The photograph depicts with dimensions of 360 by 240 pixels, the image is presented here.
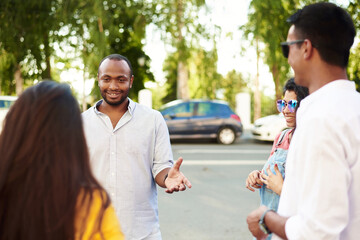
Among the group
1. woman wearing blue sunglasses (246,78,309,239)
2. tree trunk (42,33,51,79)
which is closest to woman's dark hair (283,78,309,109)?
woman wearing blue sunglasses (246,78,309,239)

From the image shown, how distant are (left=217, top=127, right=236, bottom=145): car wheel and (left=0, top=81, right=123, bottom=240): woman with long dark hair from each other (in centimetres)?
1286

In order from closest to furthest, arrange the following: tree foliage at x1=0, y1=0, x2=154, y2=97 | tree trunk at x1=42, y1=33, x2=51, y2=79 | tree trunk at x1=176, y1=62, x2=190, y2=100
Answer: tree foliage at x1=0, y1=0, x2=154, y2=97 → tree trunk at x1=42, y1=33, x2=51, y2=79 → tree trunk at x1=176, y1=62, x2=190, y2=100

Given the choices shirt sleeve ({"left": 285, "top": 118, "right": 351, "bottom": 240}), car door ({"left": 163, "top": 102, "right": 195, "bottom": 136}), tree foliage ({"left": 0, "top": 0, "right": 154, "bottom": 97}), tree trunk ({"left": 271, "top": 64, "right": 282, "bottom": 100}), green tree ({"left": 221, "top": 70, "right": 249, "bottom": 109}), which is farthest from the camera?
green tree ({"left": 221, "top": 70, "right": 249, "bottom": 109})

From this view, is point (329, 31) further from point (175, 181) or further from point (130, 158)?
point (130, 158)

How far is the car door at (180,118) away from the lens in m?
13.4

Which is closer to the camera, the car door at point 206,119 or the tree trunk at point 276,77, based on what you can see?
the car door at point 206,119

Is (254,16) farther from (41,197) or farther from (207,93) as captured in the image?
(41,197)

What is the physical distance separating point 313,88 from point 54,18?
1405 cm

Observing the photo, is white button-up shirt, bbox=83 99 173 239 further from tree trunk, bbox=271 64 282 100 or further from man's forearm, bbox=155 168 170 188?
tree trunk, bbox=271 64 282 100

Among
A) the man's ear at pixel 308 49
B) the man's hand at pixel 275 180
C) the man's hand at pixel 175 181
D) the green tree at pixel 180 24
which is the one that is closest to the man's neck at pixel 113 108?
the man's hand at pixel 175 181

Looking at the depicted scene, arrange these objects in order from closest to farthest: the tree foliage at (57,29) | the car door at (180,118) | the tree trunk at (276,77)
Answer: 1. the car door at (180,118)
2. the tree foliage at (57,29)
3. the tree trunk at (276,77)

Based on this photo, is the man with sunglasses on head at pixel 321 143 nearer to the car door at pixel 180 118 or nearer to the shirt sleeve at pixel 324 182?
the shirt sleeve at pixel 324 182

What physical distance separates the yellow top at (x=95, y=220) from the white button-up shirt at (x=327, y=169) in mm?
590

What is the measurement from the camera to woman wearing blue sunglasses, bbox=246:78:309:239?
219cm
